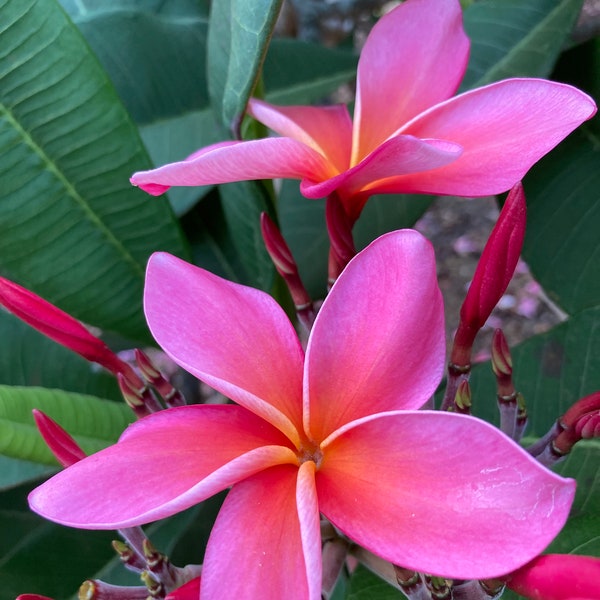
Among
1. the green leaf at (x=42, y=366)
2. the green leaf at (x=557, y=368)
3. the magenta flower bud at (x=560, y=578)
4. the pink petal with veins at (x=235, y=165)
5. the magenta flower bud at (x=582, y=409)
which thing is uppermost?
the pink petal with veins at (x=235, y=165)

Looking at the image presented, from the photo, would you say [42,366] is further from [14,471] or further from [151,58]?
[151,58]

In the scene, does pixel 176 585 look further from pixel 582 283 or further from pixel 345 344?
pixel 582 283

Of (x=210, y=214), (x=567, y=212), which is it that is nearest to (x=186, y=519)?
(x=210, y=214)

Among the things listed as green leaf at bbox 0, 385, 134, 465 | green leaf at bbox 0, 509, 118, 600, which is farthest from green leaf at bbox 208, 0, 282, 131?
green leaf at bbox 0, 509, 118, 600

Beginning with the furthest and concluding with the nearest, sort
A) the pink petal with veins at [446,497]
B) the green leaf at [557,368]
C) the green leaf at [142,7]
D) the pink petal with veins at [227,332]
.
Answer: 1. the green leaf at [142,7]
2. the green leaf at [557,368]
3. the pink petal with veins at [227,332]
4. the pink petal with veins at [446,497]

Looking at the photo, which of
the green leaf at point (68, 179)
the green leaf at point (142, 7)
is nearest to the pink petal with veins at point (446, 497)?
the green leaf at point (68, 179)

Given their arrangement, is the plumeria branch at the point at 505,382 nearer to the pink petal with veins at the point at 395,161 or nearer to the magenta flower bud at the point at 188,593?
the pink petal with veins at the point at 395,161
